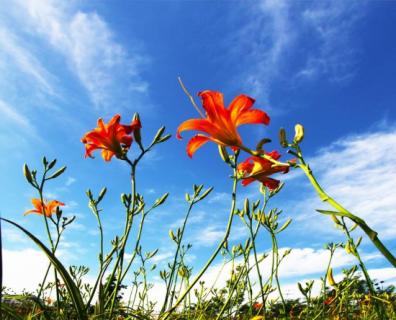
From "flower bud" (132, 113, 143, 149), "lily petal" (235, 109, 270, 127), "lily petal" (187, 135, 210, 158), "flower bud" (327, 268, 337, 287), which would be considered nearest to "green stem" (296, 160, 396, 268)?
"lily petal" (235, 109, 270, 127)

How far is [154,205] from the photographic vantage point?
2.91 meters

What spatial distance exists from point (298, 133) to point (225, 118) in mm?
352

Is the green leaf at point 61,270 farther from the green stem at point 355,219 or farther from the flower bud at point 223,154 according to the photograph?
→ the flower bud at point 223,154

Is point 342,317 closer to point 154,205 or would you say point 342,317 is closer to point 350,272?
point 350,272

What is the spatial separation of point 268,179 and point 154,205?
1.02 m

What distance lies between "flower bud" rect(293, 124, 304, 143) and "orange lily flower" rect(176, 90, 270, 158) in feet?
0.52

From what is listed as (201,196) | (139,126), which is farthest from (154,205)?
(139,126)

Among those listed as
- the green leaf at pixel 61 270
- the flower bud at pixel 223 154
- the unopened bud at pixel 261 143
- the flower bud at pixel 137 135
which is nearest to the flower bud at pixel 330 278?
the flower bud at pixel 223 154

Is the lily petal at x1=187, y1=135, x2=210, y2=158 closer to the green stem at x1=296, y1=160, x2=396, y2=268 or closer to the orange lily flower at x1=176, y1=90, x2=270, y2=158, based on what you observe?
the orange lily flower at x1=176, y1=90, x2=270, y2=158

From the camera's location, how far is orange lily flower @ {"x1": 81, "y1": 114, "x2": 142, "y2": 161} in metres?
2.57

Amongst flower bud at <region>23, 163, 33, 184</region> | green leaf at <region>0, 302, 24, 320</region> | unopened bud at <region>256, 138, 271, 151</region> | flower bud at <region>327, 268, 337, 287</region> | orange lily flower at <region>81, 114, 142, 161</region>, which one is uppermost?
orange lily flower at <region>81, 114, 142, 161</region>

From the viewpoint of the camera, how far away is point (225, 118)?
1.75 meters

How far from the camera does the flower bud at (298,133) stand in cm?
156

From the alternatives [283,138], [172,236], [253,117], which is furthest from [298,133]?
[172,236]
